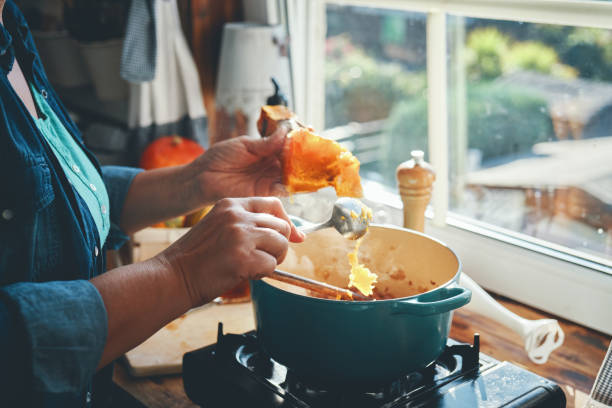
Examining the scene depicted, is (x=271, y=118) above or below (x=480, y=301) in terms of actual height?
above

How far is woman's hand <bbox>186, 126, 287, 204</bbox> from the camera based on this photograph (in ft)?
3.57

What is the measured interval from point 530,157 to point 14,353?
3.63ft

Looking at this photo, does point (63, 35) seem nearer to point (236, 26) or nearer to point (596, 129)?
point (236, 26)

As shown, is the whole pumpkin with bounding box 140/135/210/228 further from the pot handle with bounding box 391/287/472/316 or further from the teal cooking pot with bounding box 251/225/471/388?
the pot handle with bounding box 391/287/472/316

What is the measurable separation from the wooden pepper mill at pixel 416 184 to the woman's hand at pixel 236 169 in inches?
9.3

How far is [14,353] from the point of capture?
24.7 inches

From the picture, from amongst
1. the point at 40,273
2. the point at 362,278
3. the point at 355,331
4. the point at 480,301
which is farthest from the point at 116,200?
the point at 480,301

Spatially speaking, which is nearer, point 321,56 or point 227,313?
point 227,313

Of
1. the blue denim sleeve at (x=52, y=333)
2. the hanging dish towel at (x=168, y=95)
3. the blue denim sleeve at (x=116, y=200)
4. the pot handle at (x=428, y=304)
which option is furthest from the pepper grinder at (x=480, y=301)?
the hanging dish towel at (x=168, y=95)

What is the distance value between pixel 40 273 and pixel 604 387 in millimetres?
814

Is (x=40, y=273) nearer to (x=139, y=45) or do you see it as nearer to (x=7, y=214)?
(x=7, y=214)

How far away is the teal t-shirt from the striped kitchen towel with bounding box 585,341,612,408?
785 mm

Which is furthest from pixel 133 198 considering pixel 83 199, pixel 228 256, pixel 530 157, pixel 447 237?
pixel 530 157

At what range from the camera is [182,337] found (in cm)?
112
